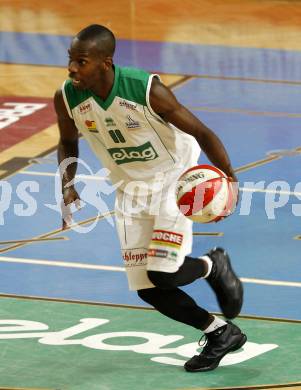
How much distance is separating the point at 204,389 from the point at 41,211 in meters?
4.49

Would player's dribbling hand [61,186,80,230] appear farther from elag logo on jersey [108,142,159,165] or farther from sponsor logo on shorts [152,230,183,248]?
sponsor logo on shorts [152,230,183,248]

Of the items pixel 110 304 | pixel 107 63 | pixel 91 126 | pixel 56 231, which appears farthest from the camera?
pixel 56 231

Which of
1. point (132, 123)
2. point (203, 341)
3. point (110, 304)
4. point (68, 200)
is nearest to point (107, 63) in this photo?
point (132, 123)

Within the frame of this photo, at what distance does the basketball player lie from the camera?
7230 millimetres

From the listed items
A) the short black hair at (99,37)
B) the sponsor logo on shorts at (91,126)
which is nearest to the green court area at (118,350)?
the sponsor logo on shorts at (91,126)

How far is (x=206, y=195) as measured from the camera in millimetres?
7250

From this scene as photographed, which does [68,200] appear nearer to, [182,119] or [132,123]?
[132,123]

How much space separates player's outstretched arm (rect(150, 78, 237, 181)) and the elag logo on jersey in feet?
0.75

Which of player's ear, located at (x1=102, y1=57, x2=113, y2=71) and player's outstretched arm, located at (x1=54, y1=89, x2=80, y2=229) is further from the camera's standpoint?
player's outstretched arm, located at (x1=54, y1=89, x2=80, y2=229)

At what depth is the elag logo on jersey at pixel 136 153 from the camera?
24.3ft

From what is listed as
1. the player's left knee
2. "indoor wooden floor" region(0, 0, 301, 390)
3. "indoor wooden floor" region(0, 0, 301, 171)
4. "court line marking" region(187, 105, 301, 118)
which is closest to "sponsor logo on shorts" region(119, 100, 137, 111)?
the player's left knee

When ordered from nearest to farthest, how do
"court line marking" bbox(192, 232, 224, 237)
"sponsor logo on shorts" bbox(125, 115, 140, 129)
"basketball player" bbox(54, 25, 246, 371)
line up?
"basketball player" bbox(54, 25, 246, 371) < "sponsor logo on shorts" bbox(125, 115, 140, 129) < "court line marking" bbox(192, 232, 224, 237)

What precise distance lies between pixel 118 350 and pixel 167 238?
981 mm

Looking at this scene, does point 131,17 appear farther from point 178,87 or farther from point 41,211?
point 41,211
